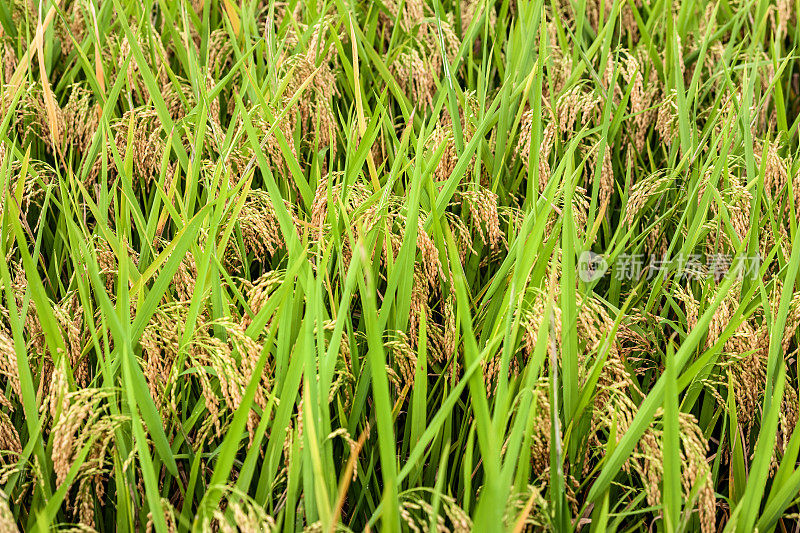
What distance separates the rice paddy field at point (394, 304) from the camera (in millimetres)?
1134

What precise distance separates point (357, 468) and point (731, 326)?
2.26 feet

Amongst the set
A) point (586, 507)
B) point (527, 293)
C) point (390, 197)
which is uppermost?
point (390, 197)

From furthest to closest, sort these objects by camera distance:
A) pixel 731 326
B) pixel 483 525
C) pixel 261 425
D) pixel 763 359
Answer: pixel 763 359
pixel 731 326
pixel 261 425
pixel 483 525

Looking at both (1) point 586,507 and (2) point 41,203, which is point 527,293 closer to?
(1) point 586,507

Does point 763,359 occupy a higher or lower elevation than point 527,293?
lower

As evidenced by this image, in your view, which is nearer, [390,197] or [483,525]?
[483,525]

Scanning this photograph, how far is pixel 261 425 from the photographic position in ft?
3.71

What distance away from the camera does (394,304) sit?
4.74 feet

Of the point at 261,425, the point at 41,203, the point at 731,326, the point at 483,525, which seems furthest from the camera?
the point at 41,203

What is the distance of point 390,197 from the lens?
4.83 feet

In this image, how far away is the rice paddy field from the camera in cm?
113

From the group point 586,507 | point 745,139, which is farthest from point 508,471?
point 745,139

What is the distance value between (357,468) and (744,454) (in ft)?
2.45

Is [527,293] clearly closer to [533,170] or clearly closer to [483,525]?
[533,170]
